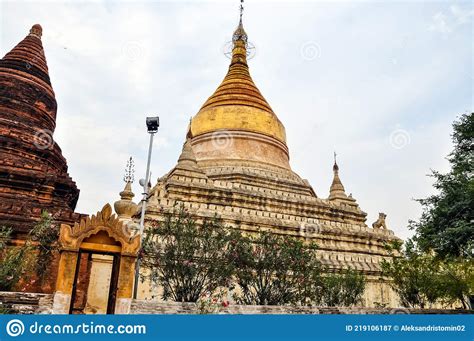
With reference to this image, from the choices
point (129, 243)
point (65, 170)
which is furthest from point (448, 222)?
point (65, 170)

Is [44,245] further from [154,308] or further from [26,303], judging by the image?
[154,308]

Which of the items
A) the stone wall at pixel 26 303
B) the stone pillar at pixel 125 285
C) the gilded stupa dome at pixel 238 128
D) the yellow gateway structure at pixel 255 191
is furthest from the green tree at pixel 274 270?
the gilded stupa dome at pixel 238 128

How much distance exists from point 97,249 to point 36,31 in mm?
18899

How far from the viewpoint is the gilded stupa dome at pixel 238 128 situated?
30828 millimetres

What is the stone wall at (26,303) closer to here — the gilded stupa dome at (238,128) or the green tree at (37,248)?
the green tree at (37,248)

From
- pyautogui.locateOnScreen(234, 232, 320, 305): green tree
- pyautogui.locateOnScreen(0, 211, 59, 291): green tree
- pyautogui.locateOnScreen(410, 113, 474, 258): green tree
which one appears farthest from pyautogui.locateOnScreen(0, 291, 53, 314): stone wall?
pyautogui.locateOnScreen(410, 113, 474, 258): green tree

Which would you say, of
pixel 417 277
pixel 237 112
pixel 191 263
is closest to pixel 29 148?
pixel 191 263

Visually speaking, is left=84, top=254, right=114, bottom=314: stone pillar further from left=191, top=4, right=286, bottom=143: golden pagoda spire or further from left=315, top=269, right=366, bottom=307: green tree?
left=191, top=4, right=286, bottom=143: golden pagoda spire

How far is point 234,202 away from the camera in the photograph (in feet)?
78.7

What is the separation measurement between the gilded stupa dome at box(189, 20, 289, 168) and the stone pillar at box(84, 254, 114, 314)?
15910 millimetres

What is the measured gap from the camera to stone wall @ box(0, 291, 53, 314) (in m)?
9.21

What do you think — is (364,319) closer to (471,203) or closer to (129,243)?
(129,243)

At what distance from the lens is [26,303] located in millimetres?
9633

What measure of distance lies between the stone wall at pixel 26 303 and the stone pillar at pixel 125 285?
5.40ft
